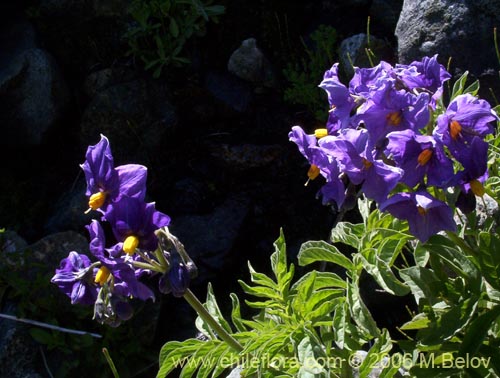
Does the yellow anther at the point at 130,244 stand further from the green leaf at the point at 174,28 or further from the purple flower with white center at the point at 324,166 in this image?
the green leaf at the point at 174,28

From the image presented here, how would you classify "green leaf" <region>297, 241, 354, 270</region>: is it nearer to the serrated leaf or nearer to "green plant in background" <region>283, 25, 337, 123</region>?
the serrated leaf

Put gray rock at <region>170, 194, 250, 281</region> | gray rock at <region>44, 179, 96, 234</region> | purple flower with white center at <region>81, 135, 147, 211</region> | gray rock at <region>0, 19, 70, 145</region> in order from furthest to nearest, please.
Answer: gray rock at <region>0, 19, 70, 145</region>
gray rock at <region>44, 179, 96, 234</region>
gray rock at <region>170, 194, 250, 281</region>
purple flower with white center at <region>81, 135, 147, 211</region>

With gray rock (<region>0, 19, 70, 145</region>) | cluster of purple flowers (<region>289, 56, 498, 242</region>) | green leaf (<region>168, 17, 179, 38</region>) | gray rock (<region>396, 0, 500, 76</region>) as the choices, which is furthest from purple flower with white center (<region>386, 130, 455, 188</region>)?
gray rock (<region>0, 19, 70, 145</region>)

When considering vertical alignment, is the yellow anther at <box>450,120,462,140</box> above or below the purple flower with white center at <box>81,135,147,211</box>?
above

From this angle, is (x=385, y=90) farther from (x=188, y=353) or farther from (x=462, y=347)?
(x=188, y=353)

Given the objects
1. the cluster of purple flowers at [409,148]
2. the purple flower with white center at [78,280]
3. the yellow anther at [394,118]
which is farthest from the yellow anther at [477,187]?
the purple flower with white center at [78,280]

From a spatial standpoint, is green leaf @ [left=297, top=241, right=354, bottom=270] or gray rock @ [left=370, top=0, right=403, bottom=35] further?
gray rock @ [left=370, top=0, right=403, bottom=35]

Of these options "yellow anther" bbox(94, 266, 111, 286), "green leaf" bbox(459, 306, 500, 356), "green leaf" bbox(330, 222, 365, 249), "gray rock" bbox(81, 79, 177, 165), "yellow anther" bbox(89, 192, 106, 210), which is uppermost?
"yellow anther" bbox(89, 192, 106, 210)

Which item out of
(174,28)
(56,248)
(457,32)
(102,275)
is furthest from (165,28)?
(102,275)
